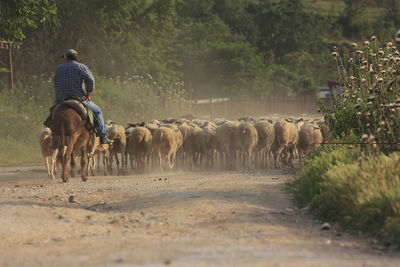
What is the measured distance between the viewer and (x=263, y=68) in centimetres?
5762

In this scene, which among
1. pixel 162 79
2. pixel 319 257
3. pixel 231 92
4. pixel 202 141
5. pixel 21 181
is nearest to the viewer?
pixel 319 257

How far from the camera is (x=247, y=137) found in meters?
19.0

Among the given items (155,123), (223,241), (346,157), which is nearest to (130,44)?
(155,123)

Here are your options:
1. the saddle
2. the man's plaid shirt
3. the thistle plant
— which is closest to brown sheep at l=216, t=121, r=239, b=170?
the thistle plant

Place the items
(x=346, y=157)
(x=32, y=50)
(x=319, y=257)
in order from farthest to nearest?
(x=32, y=50), (x=346, y=157), (x=319, y=257)

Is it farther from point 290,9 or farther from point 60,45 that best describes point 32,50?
point 290,9

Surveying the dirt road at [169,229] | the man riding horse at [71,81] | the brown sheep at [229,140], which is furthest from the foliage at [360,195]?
the brown sheep at [229,140]

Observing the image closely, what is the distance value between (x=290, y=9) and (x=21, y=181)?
186 ft

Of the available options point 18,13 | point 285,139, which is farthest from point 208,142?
point 18,13

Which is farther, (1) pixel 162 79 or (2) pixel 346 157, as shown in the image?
(1) pixel 162 79

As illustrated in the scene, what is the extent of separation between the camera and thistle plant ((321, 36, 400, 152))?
34.3 ft

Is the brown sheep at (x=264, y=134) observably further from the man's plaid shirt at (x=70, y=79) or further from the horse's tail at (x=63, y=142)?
the horse's tail at (x=63, y=142)

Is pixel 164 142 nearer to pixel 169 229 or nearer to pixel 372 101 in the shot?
pixel 372 101

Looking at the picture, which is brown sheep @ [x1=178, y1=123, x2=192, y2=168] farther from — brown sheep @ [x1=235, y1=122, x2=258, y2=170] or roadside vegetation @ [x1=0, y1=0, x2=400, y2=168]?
roadside vegetation @ [x1=0, y1=0, x2=400, y2=168]
